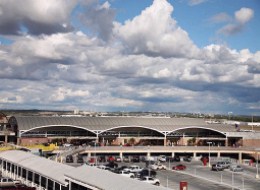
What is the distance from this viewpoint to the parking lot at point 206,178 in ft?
182

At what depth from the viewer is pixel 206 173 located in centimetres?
6875

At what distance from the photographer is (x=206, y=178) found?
62.4m

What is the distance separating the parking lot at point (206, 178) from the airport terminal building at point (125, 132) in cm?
2237

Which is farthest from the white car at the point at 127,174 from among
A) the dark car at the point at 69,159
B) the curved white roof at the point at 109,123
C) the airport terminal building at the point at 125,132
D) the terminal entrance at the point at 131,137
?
the terminal entrance at the point at 131,137

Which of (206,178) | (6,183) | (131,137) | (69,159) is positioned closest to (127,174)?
(206,178)

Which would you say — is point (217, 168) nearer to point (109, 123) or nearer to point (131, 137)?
point (131, 137)

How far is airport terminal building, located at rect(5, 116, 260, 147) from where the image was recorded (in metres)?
97.0

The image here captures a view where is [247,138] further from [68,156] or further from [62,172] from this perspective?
[62,172]

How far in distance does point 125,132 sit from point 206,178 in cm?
4636

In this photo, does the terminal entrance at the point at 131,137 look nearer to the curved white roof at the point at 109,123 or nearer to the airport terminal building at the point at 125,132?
the airport terminal building at the point at 125,132

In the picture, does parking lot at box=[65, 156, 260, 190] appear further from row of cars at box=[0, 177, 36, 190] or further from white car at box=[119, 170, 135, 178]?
row of cars at box=[0, 177, 36, 190]

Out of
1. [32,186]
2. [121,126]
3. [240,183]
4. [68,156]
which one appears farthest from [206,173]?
[121,126]

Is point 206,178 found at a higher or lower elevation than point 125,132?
lower

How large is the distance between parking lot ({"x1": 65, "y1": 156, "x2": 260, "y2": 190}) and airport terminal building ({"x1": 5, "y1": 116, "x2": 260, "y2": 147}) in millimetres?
22373
